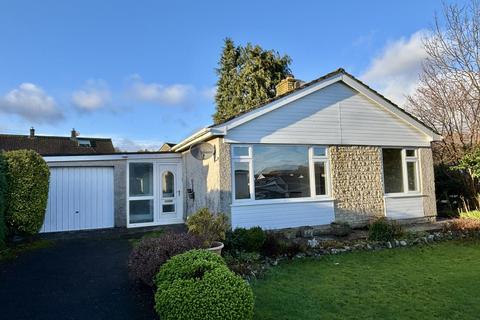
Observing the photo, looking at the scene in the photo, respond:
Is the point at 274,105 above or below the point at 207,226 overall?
above

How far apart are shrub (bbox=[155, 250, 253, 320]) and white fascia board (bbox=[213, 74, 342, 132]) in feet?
18.3

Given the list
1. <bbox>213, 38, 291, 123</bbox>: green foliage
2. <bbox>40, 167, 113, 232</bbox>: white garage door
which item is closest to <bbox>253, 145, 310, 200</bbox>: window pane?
<bbox>40, 167, 113, 232</bbox>: white garage door

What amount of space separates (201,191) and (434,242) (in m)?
7.34

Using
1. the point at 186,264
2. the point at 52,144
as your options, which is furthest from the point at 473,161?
the point at 52,144

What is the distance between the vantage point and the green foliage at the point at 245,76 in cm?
2795

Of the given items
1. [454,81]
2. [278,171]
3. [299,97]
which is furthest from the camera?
[454,81]

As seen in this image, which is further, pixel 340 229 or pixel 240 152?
pixel 340 229

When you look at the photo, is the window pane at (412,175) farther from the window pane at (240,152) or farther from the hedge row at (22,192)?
the hedge row at (22,192)

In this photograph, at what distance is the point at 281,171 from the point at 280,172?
0.05 m

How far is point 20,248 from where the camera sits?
352 inches

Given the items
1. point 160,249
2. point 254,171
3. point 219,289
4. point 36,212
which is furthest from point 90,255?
point 219,289

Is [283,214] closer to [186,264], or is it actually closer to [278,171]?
[278,171]

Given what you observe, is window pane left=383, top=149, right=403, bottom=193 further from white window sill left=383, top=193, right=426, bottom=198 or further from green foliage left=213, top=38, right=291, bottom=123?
green foliage left=213, top=38, right=291, bottom=123

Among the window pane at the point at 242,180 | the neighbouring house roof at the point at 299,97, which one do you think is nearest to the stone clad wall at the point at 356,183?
the neighbouring house roof at the point at 299,97
